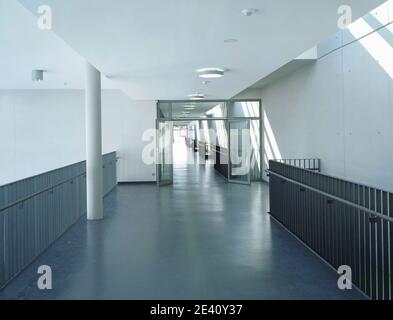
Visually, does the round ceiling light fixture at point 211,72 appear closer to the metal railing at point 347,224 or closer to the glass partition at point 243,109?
the metal railing at point 347,224

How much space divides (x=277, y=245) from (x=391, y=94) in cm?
296

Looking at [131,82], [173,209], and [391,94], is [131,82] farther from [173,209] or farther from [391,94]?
[391,94]

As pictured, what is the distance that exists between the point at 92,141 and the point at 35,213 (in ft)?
8.50

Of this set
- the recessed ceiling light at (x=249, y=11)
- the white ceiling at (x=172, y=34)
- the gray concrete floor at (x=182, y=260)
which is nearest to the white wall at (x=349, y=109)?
the white ceiling at (x=172, y=34)

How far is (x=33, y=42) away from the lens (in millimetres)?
6820

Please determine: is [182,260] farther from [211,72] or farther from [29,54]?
[29,54]

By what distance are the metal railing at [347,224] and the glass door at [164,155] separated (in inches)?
285

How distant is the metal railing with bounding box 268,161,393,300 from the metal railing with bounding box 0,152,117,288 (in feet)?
12.0

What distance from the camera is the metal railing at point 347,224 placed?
3.48 metres

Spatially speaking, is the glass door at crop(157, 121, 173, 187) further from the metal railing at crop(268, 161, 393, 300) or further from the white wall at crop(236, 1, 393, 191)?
the metal railing at crop(268, 161, 393, 300)

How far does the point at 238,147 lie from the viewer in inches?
555

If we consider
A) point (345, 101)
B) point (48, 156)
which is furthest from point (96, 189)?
point (48, 156)

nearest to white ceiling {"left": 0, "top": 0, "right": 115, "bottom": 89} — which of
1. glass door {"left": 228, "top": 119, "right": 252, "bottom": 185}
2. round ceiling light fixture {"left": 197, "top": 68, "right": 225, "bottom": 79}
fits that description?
round ceiling light fixture {"left": 197, "top": 68, "right": 225, "bottom": 79}

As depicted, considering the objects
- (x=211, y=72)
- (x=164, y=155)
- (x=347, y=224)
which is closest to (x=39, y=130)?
(x=164, y=155)
